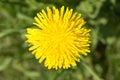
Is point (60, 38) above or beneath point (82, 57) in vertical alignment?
above

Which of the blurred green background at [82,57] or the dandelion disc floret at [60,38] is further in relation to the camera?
the blurred green background at [82,57]

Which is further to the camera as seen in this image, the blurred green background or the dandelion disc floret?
the blurred green background

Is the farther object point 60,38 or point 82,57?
point 82,57

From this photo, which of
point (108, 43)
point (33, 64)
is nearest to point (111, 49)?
point (108, 43)
